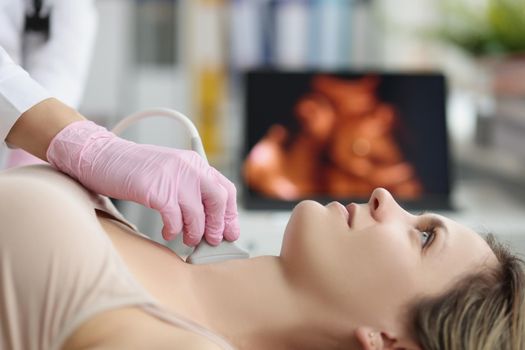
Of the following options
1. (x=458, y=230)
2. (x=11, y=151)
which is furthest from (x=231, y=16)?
(x=458, y=230)

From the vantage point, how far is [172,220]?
1.11 m

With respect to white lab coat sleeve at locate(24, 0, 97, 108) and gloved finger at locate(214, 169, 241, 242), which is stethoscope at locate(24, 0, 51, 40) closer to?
white lab coat sleeve at locate(24, 0, 97, 108)

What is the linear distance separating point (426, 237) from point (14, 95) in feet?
2.25

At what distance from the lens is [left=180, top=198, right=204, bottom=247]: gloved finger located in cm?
112

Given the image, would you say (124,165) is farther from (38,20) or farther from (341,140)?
(341,140)

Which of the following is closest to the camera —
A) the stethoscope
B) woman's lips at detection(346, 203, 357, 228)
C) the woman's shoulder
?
the woman's shoulder

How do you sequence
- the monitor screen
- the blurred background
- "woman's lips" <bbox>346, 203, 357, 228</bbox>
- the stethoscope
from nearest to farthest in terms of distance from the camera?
"woman's lips" <bbox>346, 203, 357, 228</bbox>
the stethoscope
the monitor screen
the blurred background

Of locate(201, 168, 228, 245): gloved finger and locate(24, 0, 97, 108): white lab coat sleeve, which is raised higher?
locate(24, 0, 97, 108): white lab coat sleeve

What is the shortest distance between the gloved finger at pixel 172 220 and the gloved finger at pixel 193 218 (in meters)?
0.01

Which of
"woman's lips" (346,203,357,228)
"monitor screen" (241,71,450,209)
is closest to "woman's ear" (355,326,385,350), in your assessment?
"woman's lips" (346,203,357,228)

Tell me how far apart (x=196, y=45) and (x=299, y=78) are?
91 centimetres

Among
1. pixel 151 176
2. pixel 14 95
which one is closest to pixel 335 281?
pixel 151 176

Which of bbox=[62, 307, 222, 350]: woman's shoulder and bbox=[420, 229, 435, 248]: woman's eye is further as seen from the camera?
bbox=[420, 229, 435, 248]: woman's eye

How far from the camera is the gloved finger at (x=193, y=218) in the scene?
44.2 inches
